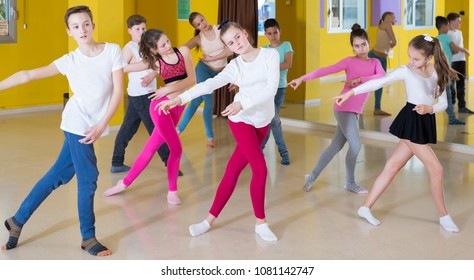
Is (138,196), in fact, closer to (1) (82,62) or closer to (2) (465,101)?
(1) (82,62)

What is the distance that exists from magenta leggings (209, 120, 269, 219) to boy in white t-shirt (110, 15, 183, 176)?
155 cm

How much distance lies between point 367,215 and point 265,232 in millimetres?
770

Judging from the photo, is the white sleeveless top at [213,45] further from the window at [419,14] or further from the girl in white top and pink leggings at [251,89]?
the girl in white top and pink leggings at [251,89]

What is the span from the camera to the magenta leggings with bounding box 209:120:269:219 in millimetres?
4461

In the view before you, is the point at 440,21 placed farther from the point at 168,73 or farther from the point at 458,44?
the point at 168,73

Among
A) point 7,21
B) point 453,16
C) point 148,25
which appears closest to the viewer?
point 453,16

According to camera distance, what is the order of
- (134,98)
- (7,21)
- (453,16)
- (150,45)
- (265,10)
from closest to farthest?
(150,45), (134,98), (453,16), (265,10), (7,21)

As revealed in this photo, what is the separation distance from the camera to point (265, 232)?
4594 mm

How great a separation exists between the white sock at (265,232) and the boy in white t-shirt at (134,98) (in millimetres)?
1789

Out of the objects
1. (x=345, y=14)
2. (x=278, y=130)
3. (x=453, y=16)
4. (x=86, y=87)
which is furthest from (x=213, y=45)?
(x=86, y=87)

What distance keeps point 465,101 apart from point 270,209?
320 cm

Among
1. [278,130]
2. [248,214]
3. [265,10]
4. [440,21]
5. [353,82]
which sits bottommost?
[248,214]

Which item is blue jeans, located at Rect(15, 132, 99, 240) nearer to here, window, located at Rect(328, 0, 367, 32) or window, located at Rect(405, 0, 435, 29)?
window, located at Rect(405, 0, 435, 29)

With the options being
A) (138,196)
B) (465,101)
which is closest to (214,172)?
(138,196)
